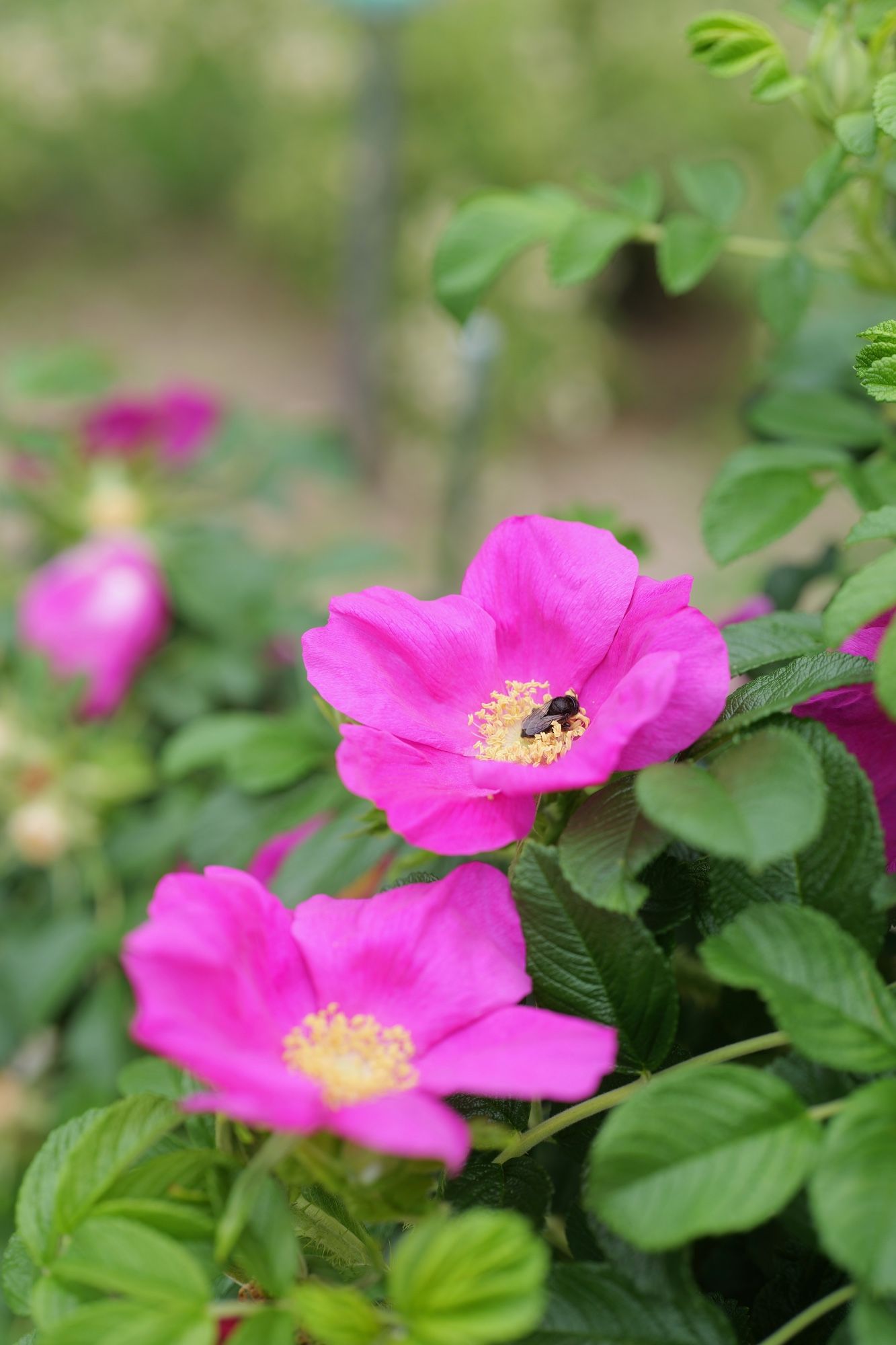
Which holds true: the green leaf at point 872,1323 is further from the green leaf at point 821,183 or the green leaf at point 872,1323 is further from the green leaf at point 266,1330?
the green leaf at point 821,183

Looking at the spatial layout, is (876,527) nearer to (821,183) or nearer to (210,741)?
(821,183)

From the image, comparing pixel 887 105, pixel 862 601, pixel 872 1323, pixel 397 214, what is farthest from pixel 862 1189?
pixel 397 214

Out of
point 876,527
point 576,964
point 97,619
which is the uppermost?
point 876,527

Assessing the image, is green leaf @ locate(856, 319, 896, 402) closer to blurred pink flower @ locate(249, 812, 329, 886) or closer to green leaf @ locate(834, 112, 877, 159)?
green leaf @ locate(834, 112, 877, 159)

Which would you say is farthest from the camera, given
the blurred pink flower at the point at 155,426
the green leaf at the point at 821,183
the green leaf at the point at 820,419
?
the blurred pink flower at the point at 155,426

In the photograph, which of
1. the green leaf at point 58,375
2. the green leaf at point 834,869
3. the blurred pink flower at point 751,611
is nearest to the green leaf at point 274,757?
the blurred pink flower at point 751,611

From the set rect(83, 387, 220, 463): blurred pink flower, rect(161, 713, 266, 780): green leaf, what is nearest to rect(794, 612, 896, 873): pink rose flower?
rect(161, 713, 266, 780): green leaf
